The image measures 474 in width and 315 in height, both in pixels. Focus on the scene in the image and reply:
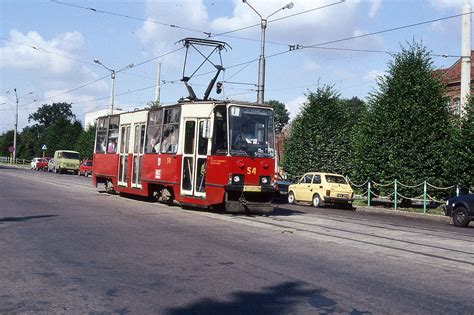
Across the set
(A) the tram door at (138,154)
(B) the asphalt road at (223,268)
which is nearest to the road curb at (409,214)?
(B) the asphalt road at (223,268)

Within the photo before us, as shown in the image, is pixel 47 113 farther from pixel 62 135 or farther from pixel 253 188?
pixel 253 188

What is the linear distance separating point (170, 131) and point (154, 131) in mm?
1315

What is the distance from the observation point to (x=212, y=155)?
15836 millimetres

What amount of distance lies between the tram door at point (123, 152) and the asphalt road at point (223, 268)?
7212mm

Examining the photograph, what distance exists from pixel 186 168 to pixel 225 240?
6389mm

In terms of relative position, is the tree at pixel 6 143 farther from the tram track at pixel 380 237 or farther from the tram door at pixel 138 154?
the tram track at pixel 380 237

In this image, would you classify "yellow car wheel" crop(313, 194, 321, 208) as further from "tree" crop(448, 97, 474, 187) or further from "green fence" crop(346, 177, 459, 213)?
"tree" crop(448, 97, 474, 187)

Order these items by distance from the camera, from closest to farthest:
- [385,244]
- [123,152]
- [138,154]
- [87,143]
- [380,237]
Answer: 1. [385,244]
2. [380,237]
3. [138,154]
4. [123,152]
5. [87,143]

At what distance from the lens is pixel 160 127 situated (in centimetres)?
1847

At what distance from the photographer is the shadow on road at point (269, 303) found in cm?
568

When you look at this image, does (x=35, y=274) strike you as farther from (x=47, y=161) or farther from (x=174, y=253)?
(x=47, y=161)

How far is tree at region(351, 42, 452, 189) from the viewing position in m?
23.2

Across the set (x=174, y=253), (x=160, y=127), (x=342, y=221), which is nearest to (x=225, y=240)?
(x=174, y=253)

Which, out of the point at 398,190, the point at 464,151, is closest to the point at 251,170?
the point at 464,151
